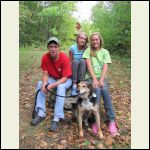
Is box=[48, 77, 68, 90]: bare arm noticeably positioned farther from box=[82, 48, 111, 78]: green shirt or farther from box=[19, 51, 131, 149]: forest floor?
box=[19, 51, 131, 149]: forest floor

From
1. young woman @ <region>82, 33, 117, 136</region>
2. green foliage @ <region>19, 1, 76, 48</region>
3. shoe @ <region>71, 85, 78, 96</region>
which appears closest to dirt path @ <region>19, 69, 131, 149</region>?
young woman @ <region>82, 33, 117, 136</region>

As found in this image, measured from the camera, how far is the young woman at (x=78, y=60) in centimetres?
582

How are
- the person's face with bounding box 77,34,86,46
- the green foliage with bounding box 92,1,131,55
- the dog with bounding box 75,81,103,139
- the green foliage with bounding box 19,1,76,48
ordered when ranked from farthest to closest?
1. the green foliage with bounding box 92,1,131,55
2. the green foliage with bounding box 19,1,76,48
3. the person's face with bounding box 77,34,86,46
4. the dog with bounding box 75,81,103,139

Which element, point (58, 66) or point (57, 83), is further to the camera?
point (58, 66)

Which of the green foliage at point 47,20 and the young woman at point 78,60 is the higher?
the green foliage at point 47,20

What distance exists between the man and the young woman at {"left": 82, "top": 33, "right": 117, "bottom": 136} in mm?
403

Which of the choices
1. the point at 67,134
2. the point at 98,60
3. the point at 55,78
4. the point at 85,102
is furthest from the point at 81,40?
the point at 67,134

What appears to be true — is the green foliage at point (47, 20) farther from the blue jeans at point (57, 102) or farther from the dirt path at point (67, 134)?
the blue jeans at point (57, 102)

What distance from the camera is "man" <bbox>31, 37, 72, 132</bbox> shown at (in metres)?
5.45

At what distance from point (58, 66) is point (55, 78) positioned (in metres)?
0.26

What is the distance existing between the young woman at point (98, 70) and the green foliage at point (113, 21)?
2169 mm

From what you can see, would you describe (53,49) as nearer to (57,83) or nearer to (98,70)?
(57,83)

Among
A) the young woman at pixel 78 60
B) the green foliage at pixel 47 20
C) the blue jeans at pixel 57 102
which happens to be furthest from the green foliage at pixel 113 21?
the blue jeans at pixel 57 102

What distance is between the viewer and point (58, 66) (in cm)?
569
